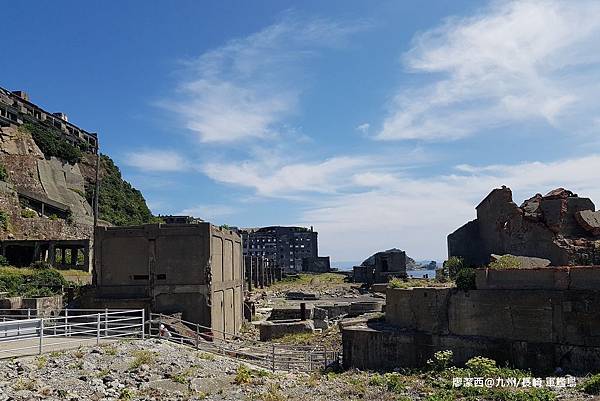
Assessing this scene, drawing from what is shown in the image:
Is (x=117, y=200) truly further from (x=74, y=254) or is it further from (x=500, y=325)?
(x=500, y=325)

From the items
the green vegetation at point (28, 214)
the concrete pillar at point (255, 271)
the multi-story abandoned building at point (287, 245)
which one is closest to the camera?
the green vegetation at point (28, 214)

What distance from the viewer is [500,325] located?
16.8m

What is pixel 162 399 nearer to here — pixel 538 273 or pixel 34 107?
pixel 538 273

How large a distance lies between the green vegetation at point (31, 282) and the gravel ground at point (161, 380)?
1531 centimetres

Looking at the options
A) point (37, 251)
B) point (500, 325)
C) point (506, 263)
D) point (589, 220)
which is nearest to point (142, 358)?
point (500, 325)

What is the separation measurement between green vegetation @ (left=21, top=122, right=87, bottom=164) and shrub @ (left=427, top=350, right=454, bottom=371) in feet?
197

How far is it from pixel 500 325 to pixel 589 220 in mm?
7459

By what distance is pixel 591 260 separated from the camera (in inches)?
778

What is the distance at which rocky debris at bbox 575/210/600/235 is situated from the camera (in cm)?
2092

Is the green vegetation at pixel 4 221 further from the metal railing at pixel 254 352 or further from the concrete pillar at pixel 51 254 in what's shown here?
the metal railing at pixel 254 352

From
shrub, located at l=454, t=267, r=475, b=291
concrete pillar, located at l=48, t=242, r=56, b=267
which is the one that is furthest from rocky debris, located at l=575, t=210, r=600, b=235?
concrete pillar, located at l=48, t=242, r=56, b=267

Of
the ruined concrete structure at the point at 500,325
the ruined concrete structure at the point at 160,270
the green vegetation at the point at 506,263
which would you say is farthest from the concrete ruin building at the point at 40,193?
the green vegetation at the point at 506,263

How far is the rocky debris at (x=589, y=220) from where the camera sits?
20922mm

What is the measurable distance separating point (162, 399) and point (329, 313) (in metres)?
23.7
